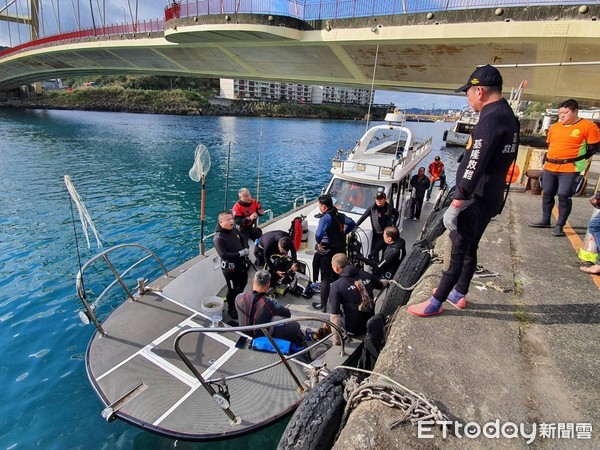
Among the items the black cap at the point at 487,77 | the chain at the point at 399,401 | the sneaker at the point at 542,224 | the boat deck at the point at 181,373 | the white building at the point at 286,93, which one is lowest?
the boat deck at the point at 181,373

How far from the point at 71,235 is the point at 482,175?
1221 centimetres

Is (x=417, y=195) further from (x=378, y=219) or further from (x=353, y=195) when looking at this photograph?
(x=378, y=219)

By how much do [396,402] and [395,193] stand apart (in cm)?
656

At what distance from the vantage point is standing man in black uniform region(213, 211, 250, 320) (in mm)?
5492

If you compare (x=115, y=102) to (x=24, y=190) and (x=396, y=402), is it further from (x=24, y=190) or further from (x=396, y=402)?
(x=396, y=402)

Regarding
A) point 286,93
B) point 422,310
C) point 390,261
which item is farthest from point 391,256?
point 286,93

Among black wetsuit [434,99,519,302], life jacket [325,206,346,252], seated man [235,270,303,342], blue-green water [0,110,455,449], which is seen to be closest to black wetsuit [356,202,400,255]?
life jacket [325,206,346,252]

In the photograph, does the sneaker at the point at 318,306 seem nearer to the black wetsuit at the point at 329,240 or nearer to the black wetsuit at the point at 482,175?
the black wetsuit at the point at 329,240

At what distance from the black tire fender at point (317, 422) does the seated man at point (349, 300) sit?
4.25 ft

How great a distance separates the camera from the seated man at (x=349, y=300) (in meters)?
4.04

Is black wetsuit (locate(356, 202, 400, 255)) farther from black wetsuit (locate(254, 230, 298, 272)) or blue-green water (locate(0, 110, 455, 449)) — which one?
blue-green water (locate(0, 110, 455, 449))

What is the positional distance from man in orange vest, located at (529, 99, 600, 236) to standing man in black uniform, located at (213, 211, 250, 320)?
198 inches

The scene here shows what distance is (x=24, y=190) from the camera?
1552 cm

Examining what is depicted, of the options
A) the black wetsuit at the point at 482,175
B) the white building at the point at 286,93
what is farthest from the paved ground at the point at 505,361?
the white building at the point at 286,93
